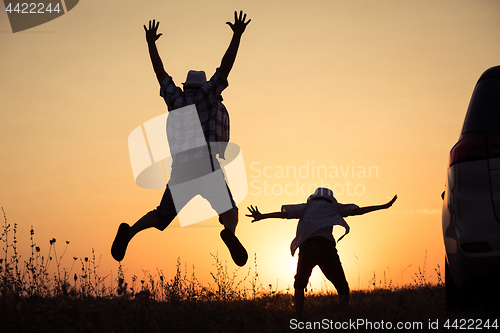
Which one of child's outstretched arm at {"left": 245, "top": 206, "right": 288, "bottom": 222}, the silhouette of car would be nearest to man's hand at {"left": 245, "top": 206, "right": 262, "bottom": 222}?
child's outstretched arm at {"left": 245, "top": 206, "right": 288, "bottom": 222}

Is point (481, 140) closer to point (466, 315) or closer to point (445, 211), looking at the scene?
point (445, 211)

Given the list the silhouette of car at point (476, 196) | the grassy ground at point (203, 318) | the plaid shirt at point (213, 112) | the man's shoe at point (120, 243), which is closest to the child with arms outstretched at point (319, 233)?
the grassy ground at point (203, 318)

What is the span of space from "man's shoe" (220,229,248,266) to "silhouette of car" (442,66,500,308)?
219cm

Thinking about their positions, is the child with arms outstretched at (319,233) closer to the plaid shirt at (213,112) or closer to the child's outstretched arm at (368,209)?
the child's outstretched arm at (368,209)

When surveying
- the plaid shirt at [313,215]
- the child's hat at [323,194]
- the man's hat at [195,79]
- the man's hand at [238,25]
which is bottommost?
the plaid shirt at [313,215]

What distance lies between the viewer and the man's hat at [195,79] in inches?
216

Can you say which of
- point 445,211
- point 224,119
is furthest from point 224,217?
point 445,211

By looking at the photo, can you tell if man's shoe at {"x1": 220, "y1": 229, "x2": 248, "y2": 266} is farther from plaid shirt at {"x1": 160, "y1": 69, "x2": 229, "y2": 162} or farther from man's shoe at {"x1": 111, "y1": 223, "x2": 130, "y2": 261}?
man's shoe at {"x1": 111, "y1": 223, "x2": 130, "y2": 261}

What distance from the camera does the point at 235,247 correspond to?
514 cm

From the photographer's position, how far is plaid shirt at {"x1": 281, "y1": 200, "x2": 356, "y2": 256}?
5262mm

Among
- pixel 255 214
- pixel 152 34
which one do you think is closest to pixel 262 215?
pixel 255 214

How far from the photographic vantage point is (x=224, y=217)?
5.31 metres

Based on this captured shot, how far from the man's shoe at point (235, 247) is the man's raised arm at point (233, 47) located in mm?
1751

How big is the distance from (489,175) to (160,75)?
12.2ft
